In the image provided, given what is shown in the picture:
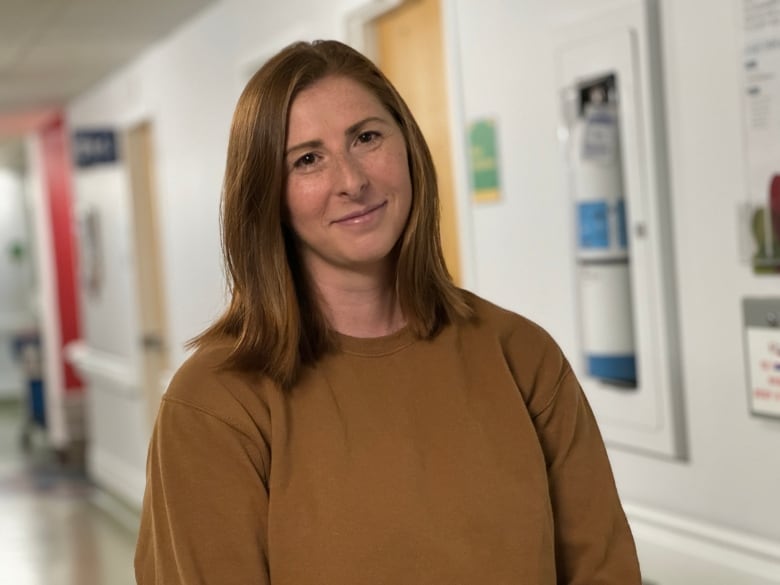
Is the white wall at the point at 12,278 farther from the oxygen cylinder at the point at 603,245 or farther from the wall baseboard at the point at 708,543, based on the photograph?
the wall baseboard at the point at 708,543

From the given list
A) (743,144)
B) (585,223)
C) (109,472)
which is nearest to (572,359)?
(585,223)

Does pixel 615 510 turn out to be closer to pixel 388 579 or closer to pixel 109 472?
pixel 388 579

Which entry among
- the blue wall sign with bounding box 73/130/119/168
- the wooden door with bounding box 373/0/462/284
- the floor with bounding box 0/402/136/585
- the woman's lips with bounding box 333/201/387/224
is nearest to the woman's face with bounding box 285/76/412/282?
the woman's lips with bounding box 333/201/387/224

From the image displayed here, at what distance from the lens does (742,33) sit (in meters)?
2.21

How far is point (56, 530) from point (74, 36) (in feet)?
10.1

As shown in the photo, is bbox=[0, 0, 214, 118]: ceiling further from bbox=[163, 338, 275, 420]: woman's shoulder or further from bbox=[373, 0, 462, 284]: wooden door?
bbox=[163, 338, 275, 420]: woman's shoulder

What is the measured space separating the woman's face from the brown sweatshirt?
0.46 ft

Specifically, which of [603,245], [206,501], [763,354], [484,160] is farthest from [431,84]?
[206,501]

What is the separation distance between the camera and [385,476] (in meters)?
1.43

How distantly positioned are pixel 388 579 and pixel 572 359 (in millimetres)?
1607

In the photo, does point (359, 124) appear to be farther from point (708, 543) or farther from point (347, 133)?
point (708, 543)

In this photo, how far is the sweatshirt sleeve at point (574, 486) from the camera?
1513mm

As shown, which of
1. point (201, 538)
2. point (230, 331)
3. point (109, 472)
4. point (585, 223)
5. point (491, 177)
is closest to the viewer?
point (201, 538)

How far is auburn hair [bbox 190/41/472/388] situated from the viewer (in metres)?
1.45
